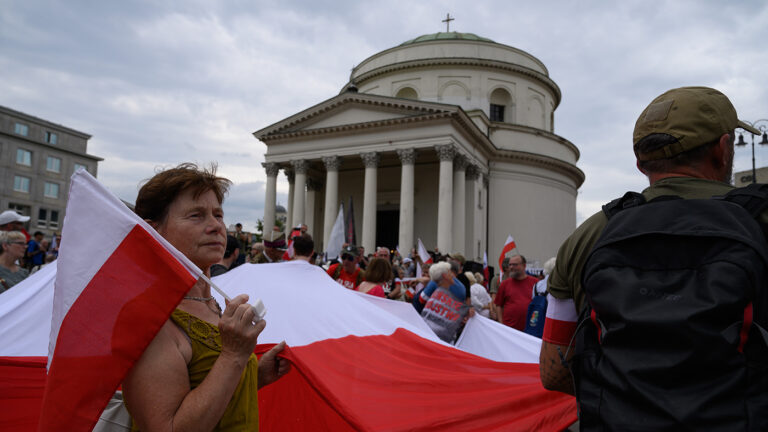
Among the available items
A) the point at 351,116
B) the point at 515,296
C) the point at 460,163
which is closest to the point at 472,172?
the point at 460,163

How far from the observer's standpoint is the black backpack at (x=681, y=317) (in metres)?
1.42

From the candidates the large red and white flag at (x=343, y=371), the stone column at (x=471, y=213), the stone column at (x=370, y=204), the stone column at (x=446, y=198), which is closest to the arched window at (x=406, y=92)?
the stone column at (x=471, y=213)

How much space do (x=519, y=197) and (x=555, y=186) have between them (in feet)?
13.3

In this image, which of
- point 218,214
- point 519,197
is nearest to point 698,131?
point 218,214

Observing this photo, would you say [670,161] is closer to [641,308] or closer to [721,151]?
[721,151]

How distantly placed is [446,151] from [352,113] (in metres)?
6.77

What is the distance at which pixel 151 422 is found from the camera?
1546 millimetres

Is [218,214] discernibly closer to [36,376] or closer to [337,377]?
[337,377]

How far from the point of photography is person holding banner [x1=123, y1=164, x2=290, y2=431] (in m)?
1.58

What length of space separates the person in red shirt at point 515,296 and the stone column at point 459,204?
21584mm

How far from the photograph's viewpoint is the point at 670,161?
1.90 meters

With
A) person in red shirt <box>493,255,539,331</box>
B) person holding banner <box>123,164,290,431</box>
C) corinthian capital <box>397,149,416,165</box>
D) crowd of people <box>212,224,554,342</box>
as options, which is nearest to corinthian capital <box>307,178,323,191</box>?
corinthian capital <box>397,149,416,165</box>

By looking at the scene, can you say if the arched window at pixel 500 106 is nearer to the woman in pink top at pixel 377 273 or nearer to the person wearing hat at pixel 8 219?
→ the woman in pink top at pixel 377 273

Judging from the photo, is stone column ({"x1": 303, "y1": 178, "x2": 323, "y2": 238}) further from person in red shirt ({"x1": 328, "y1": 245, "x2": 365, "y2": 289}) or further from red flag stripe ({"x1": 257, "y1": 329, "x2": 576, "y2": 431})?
red flag stripe ({"x1": 257, "y1": 329, "x2": 576, "y2": 431})
